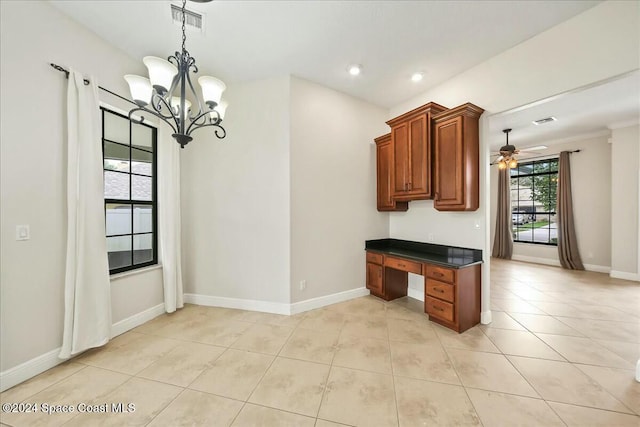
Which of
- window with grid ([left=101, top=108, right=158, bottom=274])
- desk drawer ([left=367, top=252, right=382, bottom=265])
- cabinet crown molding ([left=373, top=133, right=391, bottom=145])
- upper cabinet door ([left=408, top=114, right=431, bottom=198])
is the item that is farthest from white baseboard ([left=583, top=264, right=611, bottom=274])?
window with grid ([left=101, top=108, right=158, bottom=274])

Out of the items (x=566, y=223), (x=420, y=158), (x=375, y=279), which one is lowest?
(x=375, y=279)

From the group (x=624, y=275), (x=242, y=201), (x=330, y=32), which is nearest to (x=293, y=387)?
(x=242, y=201)

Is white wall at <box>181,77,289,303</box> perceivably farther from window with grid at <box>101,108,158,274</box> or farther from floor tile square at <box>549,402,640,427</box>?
floor tile square at <box>549,402,640,427</box>

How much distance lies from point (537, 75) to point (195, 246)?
15.0 ft

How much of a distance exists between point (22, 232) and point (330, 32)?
3254 millimetres

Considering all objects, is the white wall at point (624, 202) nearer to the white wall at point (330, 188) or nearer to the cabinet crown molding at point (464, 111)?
the cabinet crown molding at point (464, 111)

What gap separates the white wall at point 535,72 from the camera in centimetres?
195

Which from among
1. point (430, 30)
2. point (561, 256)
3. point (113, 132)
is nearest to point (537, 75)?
point (430, 30)

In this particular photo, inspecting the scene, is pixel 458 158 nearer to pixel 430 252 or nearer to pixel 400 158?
pixel 400 158

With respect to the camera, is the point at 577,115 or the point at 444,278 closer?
the point at 444,278

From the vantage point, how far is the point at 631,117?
169 inches

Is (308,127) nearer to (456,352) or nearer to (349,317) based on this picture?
(349,317)

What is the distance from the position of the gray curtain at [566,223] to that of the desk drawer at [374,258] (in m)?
5.25

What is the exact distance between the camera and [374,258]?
3.64 metres
